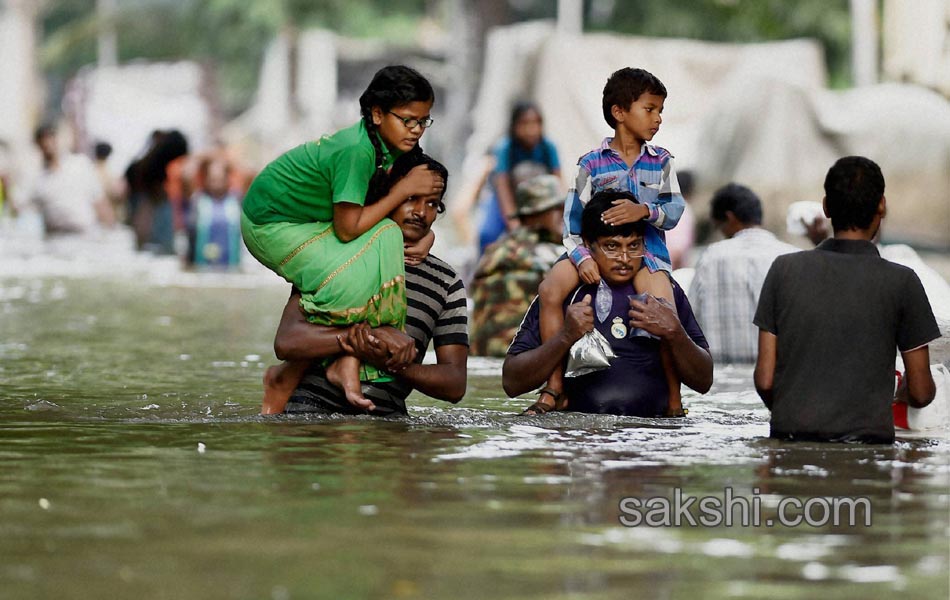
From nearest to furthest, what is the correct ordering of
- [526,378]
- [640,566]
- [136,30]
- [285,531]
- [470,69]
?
[640,566] < [285,531] < [526,378] < [470,69] < [136,30]

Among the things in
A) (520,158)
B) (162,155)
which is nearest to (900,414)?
(520,158)

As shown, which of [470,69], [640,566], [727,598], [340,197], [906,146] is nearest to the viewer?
[727,598]

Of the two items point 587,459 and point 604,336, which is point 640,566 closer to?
point 587,459

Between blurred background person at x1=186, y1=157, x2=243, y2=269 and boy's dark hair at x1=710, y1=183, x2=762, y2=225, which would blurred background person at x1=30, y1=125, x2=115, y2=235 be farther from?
boy's dark hair at x1=710, y1=183, x2=762, y2=225

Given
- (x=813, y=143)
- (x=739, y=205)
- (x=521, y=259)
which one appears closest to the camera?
(x=739, y=205)

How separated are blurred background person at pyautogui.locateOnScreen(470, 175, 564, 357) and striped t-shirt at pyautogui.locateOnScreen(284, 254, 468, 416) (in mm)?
3266

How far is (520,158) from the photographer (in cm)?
1384

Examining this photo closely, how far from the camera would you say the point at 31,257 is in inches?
1000

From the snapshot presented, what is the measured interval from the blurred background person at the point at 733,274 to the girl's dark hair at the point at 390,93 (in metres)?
3.68

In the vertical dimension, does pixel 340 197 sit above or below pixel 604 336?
above

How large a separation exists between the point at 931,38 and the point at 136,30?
130 ft

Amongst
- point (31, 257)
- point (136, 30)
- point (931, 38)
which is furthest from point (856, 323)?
point (136, 30)

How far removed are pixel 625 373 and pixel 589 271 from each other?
0.48 meters

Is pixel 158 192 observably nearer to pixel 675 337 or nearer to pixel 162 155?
pixel 162 155
